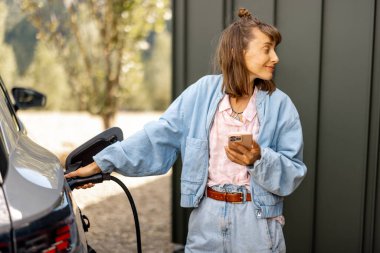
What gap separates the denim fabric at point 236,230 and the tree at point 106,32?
639cm

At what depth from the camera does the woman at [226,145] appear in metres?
2.62

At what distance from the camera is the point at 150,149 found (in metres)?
2.78

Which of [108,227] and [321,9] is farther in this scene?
[108,227]

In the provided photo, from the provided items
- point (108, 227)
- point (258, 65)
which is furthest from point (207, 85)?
point (108, 227)

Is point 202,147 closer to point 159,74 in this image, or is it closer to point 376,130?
point 376,130

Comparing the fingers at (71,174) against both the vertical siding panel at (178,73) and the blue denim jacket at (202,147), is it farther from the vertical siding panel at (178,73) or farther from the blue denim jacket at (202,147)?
the vertical siding panel at (178,73)

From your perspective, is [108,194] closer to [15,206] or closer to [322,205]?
[322,205]

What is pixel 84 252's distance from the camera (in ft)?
7.06

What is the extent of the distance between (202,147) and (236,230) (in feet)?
1.32

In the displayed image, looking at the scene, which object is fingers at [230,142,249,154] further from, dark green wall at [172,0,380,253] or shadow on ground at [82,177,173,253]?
shadow on ground at [82,177,173,253]

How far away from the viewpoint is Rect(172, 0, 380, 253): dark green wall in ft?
12.2

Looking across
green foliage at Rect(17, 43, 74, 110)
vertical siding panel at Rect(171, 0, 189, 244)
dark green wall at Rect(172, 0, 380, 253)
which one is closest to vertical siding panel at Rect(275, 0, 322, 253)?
dark green wall at Rect(172, 0, 380, 253)

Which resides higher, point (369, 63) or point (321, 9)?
point (321, 9)

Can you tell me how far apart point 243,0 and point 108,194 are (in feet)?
12.9
